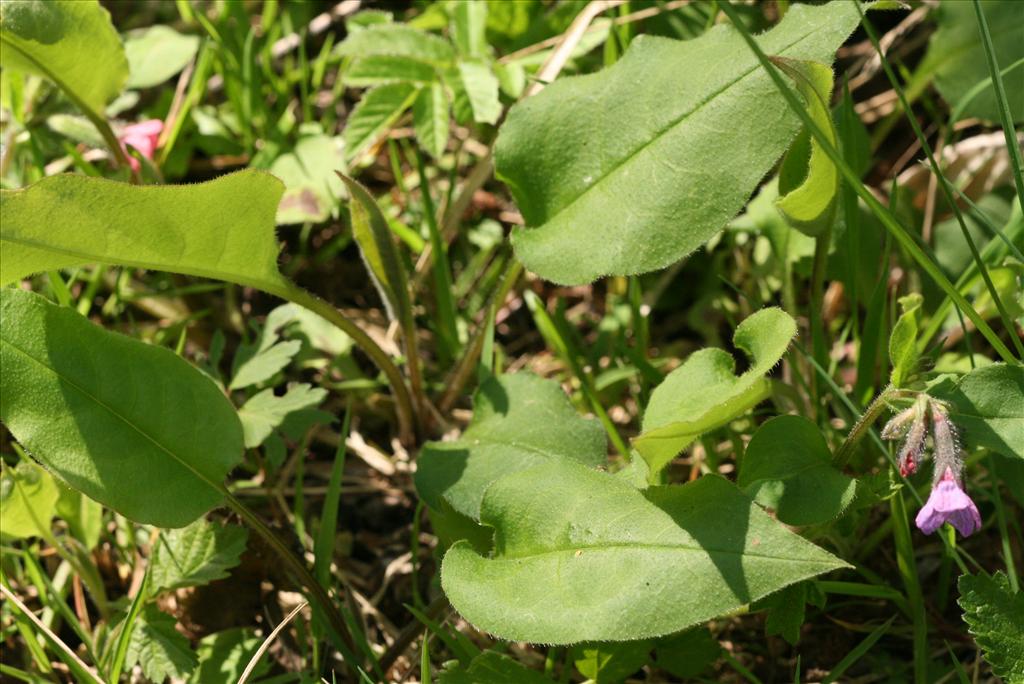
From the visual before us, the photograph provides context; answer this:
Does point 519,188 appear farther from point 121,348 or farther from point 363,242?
point 121,348

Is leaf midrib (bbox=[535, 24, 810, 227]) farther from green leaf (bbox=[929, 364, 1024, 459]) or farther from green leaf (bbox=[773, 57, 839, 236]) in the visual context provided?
green leaf (bbox=[929, 364, 1024, 459])

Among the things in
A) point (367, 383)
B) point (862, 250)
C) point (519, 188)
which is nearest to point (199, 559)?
point (367, 383)

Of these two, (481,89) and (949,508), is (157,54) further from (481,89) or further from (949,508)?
(949,508)

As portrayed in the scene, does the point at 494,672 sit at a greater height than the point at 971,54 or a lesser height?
lesser

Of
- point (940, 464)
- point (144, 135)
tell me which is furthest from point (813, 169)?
point (144, 135)

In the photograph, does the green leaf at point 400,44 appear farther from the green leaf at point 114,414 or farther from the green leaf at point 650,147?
the green leaf at point 114,414

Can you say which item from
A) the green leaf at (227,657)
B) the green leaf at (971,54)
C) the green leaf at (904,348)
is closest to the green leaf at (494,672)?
the green leaf at (227,657)
